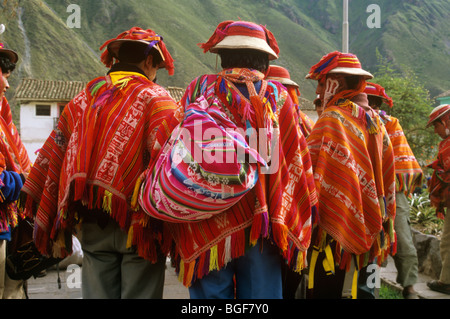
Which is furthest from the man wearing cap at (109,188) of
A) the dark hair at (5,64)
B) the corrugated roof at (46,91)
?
the corrugated roof at (46,91)

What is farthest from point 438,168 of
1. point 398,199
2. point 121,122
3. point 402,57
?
point 402,57

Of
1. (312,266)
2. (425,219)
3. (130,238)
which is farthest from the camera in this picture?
(425,219)

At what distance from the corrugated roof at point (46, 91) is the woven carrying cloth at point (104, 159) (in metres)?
34.8

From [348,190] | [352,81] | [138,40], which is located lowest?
[348,190]

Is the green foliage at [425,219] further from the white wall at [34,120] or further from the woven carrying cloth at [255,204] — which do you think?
the white wall at [34,120]

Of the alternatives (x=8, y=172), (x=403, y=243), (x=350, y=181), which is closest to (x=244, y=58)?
(x=350, y=181)

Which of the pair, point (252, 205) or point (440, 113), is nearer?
point (252, 205)

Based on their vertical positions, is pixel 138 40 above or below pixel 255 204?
above

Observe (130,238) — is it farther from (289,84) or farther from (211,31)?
(211,31)

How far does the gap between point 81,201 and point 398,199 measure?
3179 millimetres

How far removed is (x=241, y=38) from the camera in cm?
244

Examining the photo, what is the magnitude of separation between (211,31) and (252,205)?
10509cm

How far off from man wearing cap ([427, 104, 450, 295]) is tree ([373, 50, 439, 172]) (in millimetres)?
8039

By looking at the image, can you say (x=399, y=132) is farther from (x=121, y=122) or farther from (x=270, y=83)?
(x=121, y=122)
